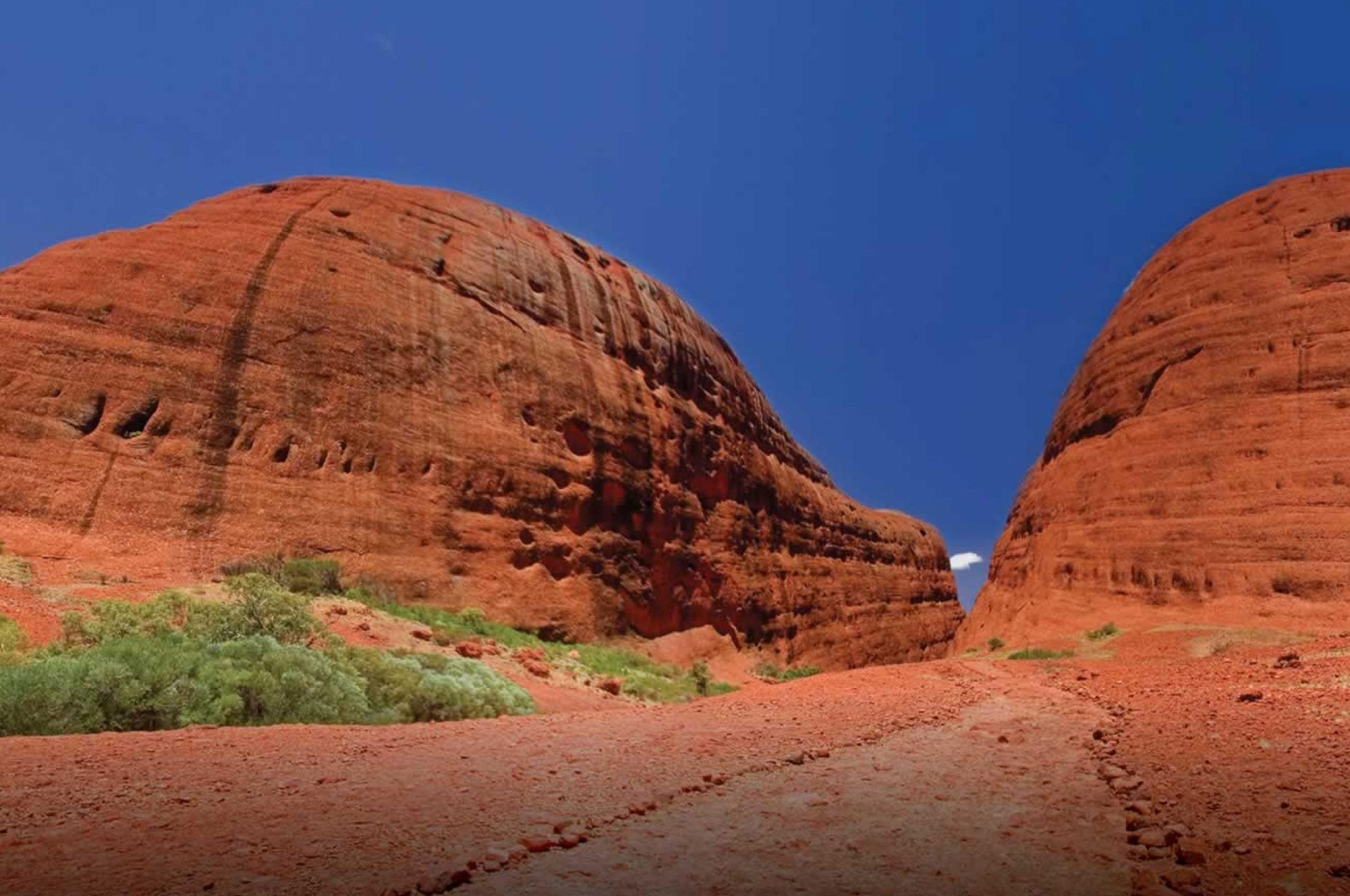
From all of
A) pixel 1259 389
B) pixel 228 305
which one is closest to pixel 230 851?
pixel 228 305

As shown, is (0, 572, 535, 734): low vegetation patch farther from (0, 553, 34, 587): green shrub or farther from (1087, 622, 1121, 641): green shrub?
(1087, 622, 1121, 641): green shrub

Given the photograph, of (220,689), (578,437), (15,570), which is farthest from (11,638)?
(578,437)

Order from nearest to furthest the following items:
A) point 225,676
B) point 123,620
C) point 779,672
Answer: point 225,676 < point 123,620 < point 779,672

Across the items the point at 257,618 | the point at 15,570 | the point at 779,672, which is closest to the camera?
the point at 257,618

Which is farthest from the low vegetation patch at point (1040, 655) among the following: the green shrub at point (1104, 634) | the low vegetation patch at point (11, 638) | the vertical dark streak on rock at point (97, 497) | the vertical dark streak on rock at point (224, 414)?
the vertical dark streak on rock at point (97, 497)

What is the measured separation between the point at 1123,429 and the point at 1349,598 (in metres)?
7.85

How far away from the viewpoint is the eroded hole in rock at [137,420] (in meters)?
18.6

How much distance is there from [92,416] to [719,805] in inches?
739

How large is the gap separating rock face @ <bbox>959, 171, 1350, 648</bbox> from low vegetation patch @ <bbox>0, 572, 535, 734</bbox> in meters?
16.2

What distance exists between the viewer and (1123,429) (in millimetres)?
23828

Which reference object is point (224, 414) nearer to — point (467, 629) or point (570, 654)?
point (467, 629)

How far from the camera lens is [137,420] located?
1886 cm

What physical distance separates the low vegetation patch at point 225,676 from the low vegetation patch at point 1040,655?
37.3ft

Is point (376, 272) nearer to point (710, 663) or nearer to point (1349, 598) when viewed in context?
point (710, 663)
